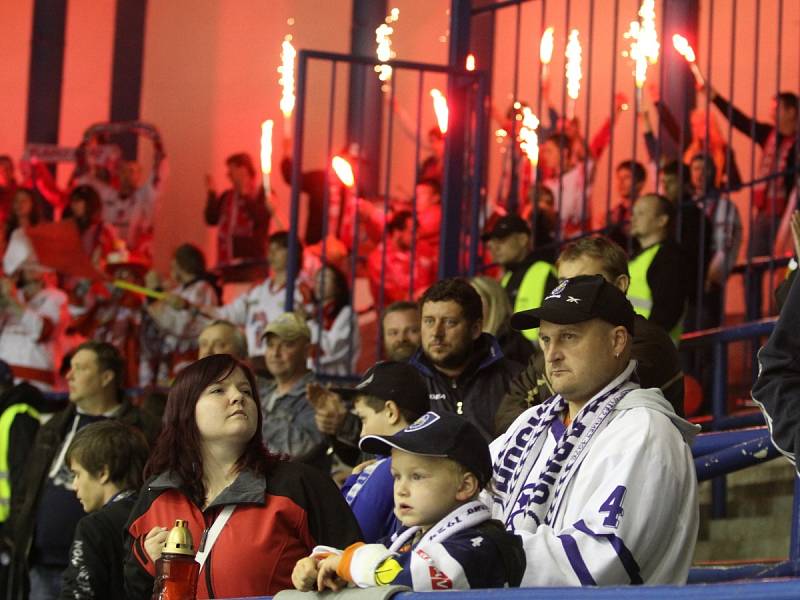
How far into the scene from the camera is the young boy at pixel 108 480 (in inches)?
206

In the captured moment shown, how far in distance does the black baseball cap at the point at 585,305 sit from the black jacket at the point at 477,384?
1778 millimetres

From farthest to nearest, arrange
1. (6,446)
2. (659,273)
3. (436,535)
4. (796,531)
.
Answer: (6,446)
(659,273)
(796,531)
(436,535)

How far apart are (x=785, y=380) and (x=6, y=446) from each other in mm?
5177

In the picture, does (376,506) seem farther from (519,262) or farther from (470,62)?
(470,62)

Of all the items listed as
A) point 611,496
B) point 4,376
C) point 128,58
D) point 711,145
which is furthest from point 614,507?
point 128,58

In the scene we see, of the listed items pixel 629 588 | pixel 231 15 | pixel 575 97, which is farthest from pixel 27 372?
pixel 629 588

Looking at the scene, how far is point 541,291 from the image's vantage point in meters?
7.52

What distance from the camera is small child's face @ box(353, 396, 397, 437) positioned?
5223mm

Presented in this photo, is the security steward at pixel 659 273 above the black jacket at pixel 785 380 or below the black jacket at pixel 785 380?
above

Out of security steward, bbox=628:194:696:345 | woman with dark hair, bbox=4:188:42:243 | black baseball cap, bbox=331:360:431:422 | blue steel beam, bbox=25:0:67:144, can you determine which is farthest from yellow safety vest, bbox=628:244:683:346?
blue steel beam, bbox=25:0:67:144

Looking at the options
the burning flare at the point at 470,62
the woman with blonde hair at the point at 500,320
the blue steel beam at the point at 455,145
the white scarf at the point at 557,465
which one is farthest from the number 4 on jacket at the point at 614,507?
the burning flare at the point at 470,62

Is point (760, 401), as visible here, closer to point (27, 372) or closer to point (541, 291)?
point (541, 291)

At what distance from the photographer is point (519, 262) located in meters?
7.93

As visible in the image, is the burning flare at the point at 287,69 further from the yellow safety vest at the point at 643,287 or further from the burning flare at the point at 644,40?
the yellow safety vest at the point at 643,287
